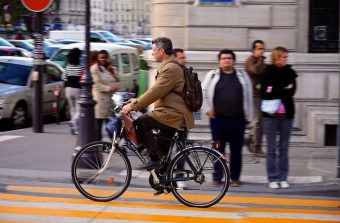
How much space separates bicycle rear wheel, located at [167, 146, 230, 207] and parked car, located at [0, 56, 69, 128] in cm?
744

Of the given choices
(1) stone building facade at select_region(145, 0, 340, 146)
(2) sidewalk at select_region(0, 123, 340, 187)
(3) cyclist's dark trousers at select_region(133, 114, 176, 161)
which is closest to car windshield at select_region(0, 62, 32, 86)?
(2) sidewalk at select_region(0, 123, 340, 187)

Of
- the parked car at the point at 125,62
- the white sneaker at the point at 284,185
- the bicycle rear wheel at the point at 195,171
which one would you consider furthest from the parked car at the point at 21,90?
the bicycle rear wheel at the point at 195,171

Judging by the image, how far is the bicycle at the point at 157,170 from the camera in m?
7.12

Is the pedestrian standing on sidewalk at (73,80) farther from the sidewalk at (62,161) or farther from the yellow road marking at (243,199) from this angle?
the yellow road marking at (243,199)

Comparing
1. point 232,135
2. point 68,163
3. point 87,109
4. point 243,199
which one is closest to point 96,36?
point 68,163

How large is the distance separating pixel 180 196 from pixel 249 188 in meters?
1.35

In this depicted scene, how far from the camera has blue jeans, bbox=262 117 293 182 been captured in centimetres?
816

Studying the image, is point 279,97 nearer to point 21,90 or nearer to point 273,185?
point 273,185

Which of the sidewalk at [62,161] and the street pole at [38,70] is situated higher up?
the street pole at [38,70]

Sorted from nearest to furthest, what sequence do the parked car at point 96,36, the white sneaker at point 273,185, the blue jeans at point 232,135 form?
1. the blue jeans at point 232,135
2. the white sneaker at point 273,185
3. the parked car at point 96,36

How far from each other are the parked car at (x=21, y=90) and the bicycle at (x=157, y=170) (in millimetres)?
6910

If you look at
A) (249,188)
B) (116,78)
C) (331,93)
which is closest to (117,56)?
(116,78)

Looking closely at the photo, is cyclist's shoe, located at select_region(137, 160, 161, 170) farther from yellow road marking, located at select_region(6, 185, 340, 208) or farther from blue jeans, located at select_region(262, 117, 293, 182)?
blue jeans, located at select_region(262, 117, 293, 182)

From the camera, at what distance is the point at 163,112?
278 inches
